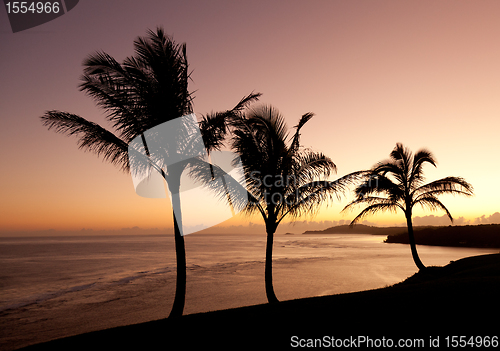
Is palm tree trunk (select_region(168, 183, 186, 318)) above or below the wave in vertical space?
above

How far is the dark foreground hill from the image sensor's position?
12.4 ft

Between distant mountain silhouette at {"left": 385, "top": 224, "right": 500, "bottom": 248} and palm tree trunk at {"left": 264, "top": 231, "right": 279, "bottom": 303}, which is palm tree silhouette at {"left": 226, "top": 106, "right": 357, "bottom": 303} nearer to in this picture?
palm tree trunk at {"left": 264, "top": 231, "right": 279, "bottom": 303}

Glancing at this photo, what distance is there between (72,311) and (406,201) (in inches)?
678

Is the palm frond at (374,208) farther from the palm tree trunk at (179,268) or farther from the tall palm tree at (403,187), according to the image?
the palm tree trunk at (179,268)

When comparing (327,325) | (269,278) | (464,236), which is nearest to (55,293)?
(269,278)

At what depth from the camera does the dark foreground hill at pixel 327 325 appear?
3.77 metres

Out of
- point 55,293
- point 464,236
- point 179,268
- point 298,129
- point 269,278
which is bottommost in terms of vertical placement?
point 464,236

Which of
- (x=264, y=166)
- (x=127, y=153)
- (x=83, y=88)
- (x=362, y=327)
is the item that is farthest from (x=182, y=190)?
(x=362, y=327)

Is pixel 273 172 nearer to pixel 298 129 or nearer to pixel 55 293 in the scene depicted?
pixel 298 129

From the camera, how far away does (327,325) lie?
4176 mm

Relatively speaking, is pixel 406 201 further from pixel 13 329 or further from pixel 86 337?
pixel 13 329

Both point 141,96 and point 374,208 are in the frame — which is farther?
point 374,208

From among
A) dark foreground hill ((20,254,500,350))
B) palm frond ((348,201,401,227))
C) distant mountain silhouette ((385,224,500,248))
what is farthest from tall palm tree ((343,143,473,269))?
distant mountain silhouette ((385,224,500,248))

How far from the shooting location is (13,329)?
30.7 feet
